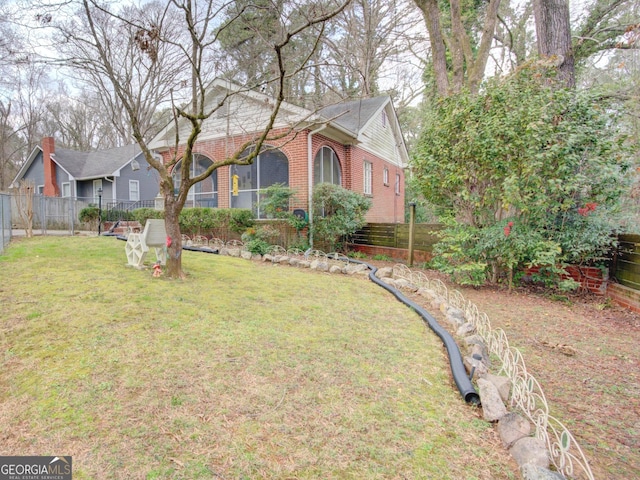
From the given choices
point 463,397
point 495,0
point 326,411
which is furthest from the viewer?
point 495,0

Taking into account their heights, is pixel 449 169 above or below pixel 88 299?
above

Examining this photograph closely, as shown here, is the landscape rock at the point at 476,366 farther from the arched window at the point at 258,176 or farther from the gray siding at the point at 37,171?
the gray siding at the point at 37,171

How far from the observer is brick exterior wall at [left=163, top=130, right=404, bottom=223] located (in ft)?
30.9

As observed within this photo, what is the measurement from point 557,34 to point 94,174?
70.3 ft

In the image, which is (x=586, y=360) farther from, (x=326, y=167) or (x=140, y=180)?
(x=140, y=180)

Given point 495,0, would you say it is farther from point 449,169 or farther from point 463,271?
point 463,271

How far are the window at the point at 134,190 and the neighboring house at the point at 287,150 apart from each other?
8.59 metres

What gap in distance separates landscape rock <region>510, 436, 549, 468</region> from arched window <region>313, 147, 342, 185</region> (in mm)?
8716

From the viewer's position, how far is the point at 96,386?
2.18 metres

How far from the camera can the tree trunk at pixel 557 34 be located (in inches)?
265

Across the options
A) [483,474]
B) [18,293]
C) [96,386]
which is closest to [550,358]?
[483,474]

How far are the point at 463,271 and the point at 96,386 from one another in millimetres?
5729

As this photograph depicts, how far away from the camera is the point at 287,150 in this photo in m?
9.70

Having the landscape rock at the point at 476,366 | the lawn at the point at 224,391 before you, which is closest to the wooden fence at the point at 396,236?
the lawn at the point at 224,391
